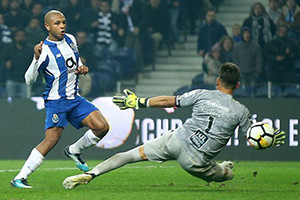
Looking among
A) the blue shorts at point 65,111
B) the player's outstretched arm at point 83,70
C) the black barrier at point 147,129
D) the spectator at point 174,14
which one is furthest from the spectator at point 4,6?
the player's outstretched arm at point 83,70

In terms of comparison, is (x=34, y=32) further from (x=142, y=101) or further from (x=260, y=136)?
(x=260, y=136)

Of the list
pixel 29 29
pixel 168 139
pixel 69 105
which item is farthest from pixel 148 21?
pixel 168 139

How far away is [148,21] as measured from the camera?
1780cm

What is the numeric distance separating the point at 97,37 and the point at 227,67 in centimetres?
898

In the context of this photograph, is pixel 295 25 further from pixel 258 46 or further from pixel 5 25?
pixel 5 25

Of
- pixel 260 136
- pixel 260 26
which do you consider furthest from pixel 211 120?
pixel 260 26

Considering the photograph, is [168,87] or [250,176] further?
[168,87]

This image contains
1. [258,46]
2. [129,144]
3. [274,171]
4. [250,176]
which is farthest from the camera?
[258,46]

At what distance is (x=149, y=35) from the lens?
17609 mm

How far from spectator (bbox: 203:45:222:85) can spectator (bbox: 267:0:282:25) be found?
51.8 inches

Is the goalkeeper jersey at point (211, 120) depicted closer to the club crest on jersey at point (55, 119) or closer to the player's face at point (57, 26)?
the club crest on jersey at point (55, 119)

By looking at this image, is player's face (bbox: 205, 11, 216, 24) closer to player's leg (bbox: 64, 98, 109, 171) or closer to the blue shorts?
player's leg (bbox: 64, 98, 109, 171)

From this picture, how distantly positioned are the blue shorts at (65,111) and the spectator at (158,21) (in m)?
7.08

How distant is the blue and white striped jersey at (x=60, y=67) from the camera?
1030cm
